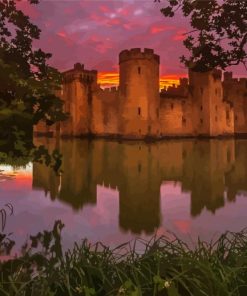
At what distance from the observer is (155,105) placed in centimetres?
4188

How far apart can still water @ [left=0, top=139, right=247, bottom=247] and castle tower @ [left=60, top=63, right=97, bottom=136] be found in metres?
30.2

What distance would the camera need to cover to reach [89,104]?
4944cm

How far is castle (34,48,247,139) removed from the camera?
134 ft

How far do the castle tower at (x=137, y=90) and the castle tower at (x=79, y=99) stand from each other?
874cm

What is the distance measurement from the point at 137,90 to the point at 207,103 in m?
10.6

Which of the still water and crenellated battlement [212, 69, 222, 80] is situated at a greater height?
crenellated battlement [212, 69, 222, 80]

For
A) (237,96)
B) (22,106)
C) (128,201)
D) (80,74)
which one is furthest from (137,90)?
(22,106)

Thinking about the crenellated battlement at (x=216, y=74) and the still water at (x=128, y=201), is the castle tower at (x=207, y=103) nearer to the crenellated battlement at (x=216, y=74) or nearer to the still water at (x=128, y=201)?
the crenellated battlement at (x=216, y=74)

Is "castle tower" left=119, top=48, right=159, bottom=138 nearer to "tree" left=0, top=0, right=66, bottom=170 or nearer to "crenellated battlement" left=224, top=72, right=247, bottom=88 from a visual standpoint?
"crenellated battlement" left=224, top=72, right=247, bottom=88

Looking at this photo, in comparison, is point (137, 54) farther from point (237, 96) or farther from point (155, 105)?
point (237, 96)

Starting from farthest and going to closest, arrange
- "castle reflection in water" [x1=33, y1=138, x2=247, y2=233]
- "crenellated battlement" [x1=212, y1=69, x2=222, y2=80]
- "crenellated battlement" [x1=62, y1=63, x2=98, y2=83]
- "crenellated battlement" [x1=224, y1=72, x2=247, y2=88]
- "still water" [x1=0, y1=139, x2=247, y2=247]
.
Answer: "crenellated battlement" [x1=224, y1=72, x2=247, y2=88]
"crenellated battlement" [x1=62, y1=63, x2=98, y2=83]
"crenellated battlement" [x1=212, y1=69, x2=222, y2=80]
"castle reflection in water" [x1=33, y1=138, x2=247, y2=233]
"still water" [x1=0, y1=139, x2=247, y2=247]

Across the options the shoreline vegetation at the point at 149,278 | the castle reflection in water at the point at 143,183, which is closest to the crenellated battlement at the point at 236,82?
the castle reflection in water at the point at 143,183

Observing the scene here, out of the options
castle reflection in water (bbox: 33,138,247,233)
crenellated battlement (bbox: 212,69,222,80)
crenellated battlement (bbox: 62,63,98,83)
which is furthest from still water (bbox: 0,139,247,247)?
crenellated battlement (bbox: 62,63,98,83)

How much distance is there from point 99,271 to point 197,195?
8875mm
